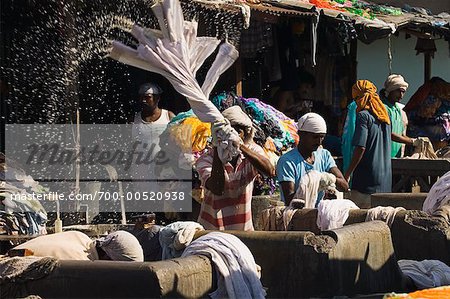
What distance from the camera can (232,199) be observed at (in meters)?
7.47

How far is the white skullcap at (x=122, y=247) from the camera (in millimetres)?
6168

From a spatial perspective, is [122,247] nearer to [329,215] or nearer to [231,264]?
[231,264]

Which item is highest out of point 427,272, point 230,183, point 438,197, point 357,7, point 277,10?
point 357,7

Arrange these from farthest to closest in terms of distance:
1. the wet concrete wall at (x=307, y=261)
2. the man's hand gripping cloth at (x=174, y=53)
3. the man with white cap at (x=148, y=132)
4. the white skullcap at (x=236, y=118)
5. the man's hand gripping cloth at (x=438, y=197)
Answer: the man with white cap at (x=148, y=132) < the man's hand gripping cloth at (x=174, y=53) < the man's hand gripping cloth at (x=438, y=197) < the white skullcap at (x=236, y=118) < the wet concrete wall at (x=307, y=261)

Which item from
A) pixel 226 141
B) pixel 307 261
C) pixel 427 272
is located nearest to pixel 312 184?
pixel 226 141

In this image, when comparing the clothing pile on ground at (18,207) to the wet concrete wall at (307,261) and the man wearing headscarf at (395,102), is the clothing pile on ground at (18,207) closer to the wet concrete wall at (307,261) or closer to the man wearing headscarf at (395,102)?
the wet concrete wall at (307,261)

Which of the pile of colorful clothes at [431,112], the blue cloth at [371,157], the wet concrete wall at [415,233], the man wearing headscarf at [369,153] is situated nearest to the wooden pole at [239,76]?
A: the man wearing headscarf at [369,153]

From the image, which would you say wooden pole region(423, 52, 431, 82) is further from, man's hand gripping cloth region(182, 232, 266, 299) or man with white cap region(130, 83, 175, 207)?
man's hand gripping cloth region(182, 232, 266, 299)

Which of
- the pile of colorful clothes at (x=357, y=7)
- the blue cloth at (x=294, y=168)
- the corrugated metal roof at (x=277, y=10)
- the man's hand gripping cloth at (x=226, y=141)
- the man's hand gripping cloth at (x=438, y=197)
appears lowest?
the man's hand gripping cloth at (x=438, y=197)

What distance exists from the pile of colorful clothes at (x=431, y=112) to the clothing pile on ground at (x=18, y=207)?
24.9 feet

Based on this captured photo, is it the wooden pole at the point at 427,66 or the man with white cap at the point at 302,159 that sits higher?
the wooden pole at the point at 427,66

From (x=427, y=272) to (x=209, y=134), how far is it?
4206 millimetres

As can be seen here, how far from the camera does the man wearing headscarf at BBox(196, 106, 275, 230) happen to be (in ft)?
24.1

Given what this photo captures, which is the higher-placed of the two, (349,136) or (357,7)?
(357,7)
